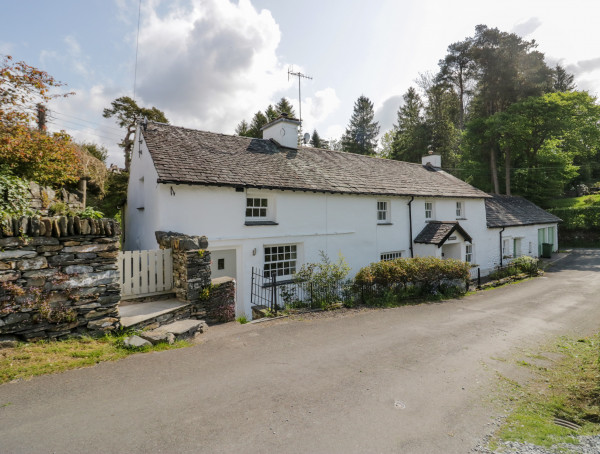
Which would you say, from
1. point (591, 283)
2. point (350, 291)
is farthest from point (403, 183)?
point (591, 283)

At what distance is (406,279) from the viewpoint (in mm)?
12766

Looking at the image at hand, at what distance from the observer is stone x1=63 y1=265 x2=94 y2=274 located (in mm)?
6180

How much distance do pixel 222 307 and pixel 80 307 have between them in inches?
141

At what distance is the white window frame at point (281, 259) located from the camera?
42.6 feet

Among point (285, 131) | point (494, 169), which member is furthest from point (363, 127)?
point (285, 131)

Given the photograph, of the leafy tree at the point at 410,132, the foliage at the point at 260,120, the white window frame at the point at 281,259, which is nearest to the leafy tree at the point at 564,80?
the leafy tree at the point at 410,132

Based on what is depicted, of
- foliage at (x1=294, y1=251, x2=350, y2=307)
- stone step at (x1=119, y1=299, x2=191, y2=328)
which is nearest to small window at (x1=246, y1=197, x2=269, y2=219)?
foliage at (x1=294, y1=251, x2=350, y2=307)

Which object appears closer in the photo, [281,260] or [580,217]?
[281,260]

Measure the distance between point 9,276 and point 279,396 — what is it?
539cm

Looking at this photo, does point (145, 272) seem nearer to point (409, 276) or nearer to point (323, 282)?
point (323, 282)

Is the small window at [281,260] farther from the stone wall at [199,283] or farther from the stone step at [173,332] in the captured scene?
the stone step at [173,332]

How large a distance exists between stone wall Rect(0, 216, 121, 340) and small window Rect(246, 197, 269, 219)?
20.6 feet

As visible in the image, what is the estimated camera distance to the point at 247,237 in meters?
12.1

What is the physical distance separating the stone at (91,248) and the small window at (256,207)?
21.3ft
